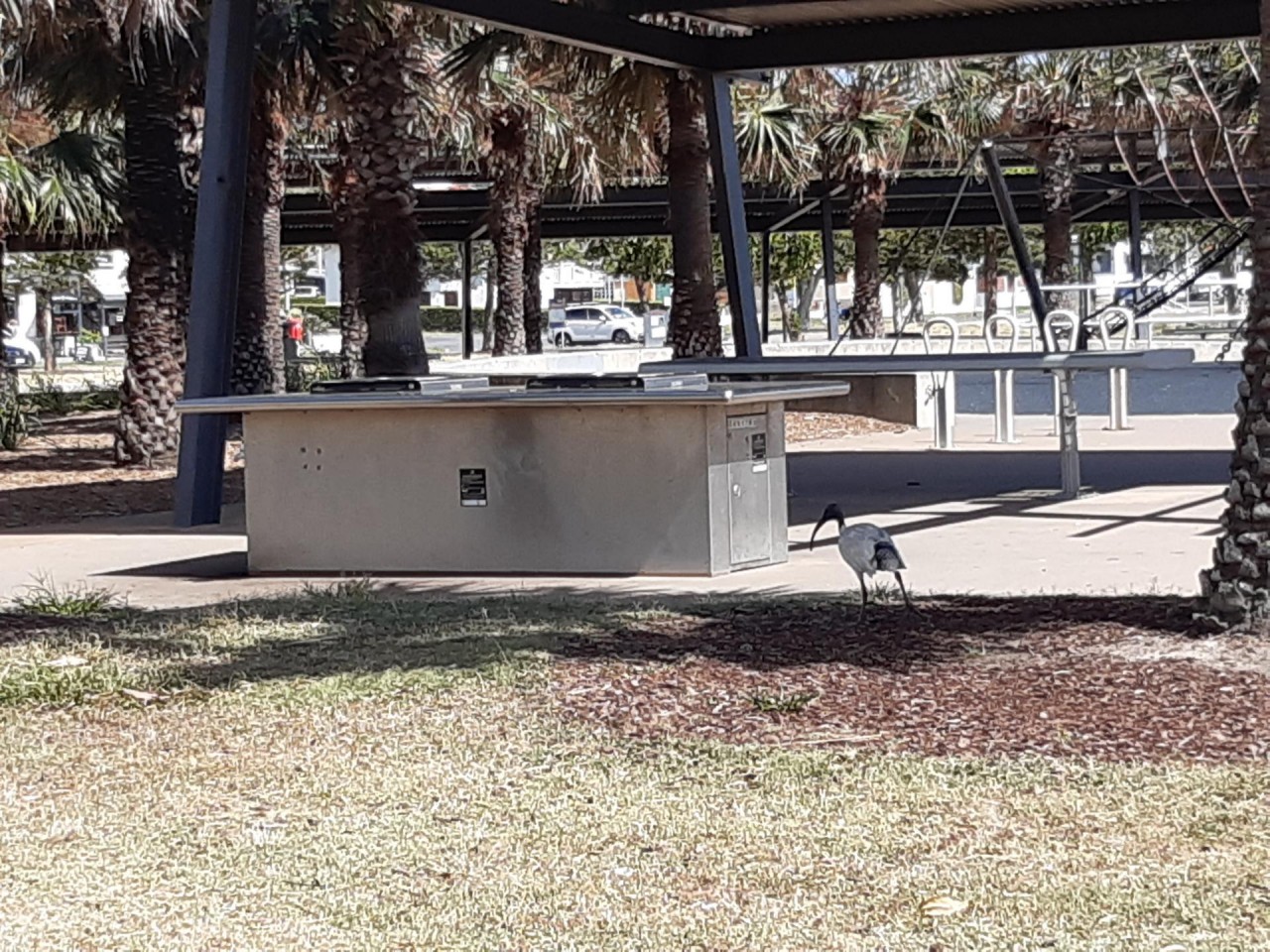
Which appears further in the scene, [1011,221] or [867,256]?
[867,256]

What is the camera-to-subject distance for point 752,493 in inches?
478

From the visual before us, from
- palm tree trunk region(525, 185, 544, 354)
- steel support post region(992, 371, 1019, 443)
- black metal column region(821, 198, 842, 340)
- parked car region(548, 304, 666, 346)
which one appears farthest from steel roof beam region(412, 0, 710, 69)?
parked car region(548, 304, 666, 346)

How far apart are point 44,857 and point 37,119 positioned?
96.9 ft

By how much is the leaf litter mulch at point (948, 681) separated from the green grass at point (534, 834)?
0.22m

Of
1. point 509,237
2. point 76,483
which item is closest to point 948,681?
point 76,483

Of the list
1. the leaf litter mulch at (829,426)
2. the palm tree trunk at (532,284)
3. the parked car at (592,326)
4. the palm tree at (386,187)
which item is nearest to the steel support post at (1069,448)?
the palm tree at (386,187)

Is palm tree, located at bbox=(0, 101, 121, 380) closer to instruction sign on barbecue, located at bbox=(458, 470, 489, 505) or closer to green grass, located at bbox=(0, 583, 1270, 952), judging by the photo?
instruction sign on barbecue, located at bbox=(458, 470, 489, 505)

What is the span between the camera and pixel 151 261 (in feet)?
64.4

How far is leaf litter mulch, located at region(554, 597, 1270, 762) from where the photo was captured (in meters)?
7.15

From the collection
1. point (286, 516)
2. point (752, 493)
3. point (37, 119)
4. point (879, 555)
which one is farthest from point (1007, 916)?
point (37, 119)

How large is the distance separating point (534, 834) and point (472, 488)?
6385 mm

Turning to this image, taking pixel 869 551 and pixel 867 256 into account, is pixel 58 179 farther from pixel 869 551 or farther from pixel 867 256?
pixel 869 551

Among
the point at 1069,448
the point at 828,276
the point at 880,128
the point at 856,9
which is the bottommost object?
the point at 1069,448

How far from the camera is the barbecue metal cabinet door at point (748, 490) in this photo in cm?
1195
